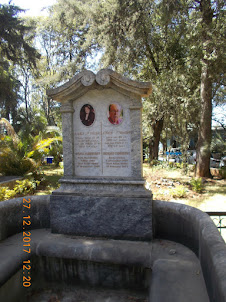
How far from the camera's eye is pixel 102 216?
12.8 ft

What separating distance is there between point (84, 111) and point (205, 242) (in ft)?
9.21

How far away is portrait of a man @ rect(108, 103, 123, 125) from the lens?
4.01 m

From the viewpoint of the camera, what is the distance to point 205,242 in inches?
100

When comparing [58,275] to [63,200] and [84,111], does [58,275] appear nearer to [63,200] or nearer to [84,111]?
[63,200]

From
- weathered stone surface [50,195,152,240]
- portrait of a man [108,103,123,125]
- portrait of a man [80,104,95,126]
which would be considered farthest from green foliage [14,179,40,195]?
portrait of a man [108,103,123,125]

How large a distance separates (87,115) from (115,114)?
52 cm

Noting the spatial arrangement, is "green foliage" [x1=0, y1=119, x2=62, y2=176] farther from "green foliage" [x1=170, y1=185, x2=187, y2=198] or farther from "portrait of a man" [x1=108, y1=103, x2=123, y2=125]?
"portrait of a man" [x1=108, y1=103, x2=123, y2=125]

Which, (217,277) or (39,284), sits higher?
(217,277)

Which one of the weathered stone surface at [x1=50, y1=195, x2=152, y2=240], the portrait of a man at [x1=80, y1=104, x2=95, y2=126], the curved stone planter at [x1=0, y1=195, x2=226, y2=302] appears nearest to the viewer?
the curved stone planter at [x1=0, y1=195, x2=226, y2=302]

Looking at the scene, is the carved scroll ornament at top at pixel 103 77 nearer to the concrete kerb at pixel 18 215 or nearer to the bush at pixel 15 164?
the concrete kerb at pixel 18 215

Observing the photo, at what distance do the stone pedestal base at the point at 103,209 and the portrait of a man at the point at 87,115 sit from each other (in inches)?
40.5

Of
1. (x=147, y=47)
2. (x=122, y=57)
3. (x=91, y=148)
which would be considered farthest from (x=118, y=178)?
(x=147, y=47)

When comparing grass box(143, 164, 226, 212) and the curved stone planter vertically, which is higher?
the curved stone planter
